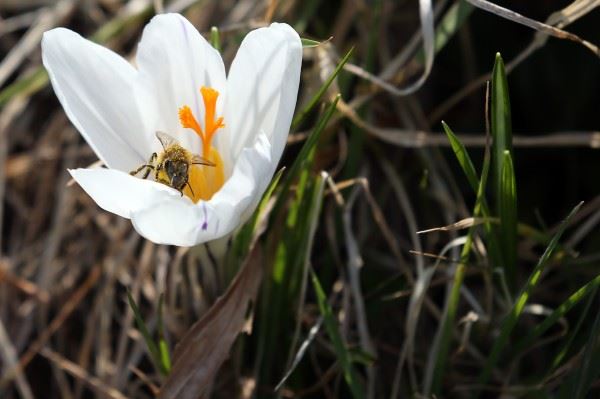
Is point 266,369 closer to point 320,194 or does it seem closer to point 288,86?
point 320,194

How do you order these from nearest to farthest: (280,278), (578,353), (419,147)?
(578,353)
(280,278)
(419,147)

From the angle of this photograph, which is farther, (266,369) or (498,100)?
(266,369)

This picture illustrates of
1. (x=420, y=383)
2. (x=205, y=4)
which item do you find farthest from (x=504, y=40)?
(x=420, y=383)

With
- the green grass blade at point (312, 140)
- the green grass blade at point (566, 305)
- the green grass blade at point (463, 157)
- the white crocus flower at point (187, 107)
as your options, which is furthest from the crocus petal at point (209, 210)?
the green grass blade at point (566, 305)

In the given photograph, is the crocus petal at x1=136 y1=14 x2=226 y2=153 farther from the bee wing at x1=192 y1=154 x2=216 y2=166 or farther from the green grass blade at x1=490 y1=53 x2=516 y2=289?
the green grass blade at x1=490 y1=53 x2=516 y2=289

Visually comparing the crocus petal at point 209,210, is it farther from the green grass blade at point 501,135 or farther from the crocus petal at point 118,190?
the green grass blade at point 501,135

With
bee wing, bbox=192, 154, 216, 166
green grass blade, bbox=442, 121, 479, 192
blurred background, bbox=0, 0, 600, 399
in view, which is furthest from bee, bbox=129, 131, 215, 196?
green grass blade, bbox=442, 121, 479, 192
